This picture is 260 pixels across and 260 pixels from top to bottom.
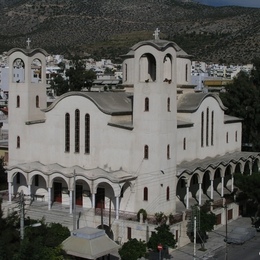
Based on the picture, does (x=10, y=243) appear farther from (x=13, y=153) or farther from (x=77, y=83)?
(x=77, y=83)

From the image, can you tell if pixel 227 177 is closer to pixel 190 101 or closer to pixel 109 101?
pixel 190 101

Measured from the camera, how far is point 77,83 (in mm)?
76188

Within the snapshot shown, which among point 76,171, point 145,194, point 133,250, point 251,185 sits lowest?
point 133,250

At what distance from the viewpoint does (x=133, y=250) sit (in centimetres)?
2770

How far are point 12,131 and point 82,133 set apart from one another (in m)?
5.42

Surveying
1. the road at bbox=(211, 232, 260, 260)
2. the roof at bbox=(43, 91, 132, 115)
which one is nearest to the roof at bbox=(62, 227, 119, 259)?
the road at bbox=(211, 232, 260, 260)

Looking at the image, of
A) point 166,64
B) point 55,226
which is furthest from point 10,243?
point 166,64

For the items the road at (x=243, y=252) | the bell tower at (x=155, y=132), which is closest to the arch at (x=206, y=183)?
the bell tower at (x=155, y=132)

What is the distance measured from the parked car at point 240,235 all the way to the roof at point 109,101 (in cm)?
896

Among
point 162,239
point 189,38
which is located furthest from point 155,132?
point 189,38

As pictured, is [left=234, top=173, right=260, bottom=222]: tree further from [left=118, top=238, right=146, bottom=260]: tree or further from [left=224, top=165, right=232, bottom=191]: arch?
[left=118, top=238, right=146, bottom=260]: tree

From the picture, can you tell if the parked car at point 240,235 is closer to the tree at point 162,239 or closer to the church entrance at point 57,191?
the tree at point 162,239

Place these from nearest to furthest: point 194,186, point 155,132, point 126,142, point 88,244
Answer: point 88,244
point 155,132
point 126,142
point 194,186

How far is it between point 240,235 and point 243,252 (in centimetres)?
161
